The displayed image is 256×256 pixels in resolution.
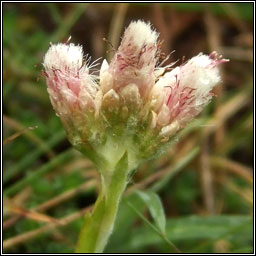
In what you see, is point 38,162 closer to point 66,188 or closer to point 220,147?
point 66,188

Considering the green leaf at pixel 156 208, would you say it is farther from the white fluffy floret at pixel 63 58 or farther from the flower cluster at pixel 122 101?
the white fluffy floret at pixel 63 58

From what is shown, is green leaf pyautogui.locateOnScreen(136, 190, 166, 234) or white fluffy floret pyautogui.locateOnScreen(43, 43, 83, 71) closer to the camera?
white fluffy floret pyautogui.locateOnScreen(43, 43, 83, 71)

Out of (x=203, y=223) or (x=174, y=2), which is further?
(x=174, y=2)

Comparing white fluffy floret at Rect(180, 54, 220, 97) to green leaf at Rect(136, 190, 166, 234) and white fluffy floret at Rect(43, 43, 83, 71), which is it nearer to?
white fluffy floret at Rect(43, 43, 83, 71)

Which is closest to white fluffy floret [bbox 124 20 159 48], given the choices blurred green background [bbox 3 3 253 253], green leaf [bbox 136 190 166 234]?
blurred green background [bbox 3 3 253 253]

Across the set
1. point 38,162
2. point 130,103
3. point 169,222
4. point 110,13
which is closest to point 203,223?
point 169,222

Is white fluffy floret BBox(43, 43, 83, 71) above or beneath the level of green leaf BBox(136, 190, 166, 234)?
above

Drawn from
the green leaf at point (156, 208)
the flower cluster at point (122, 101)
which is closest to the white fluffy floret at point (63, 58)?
the flower cluster at point (122, 101)
